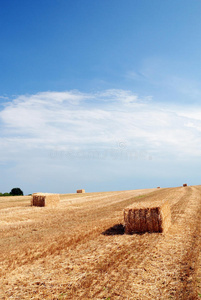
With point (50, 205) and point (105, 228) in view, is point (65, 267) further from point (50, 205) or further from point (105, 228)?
point (50, 205)

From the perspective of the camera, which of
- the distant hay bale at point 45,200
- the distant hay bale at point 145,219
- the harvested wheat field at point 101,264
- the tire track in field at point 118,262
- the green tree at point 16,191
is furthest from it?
the green tree at point 16,191

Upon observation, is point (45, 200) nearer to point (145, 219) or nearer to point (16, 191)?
point (145, 219)

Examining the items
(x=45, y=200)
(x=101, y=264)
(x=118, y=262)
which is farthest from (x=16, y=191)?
(x=118, y=262)

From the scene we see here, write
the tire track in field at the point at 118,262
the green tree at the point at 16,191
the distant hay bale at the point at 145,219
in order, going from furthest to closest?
the green tree at the point at 16,191 < the distant hay bale at the point at 145,219 < the tire track in field at the point at 118,262

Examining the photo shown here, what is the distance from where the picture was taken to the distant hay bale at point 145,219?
11.6m

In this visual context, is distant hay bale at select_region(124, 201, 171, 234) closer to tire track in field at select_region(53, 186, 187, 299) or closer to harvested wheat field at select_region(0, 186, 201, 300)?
harvested wheat field at select_region(0, 186, 201, 300)

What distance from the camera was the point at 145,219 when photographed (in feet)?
38.7

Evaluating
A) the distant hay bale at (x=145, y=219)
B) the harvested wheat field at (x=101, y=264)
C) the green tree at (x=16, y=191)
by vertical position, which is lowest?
the harvested wheat field at (x=101, y=264)

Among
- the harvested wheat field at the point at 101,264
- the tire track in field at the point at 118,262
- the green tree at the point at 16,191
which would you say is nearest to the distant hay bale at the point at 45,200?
the harvested wheat field at the point at 101,264

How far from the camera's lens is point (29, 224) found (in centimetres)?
1567

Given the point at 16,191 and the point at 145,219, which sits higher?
the point at 16,191

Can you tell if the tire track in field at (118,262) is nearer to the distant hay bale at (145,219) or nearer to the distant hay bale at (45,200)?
the distant hay bale at (145,219)

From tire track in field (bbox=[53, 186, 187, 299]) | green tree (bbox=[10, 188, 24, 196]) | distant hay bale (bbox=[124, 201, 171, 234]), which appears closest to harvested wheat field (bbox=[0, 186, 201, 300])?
tire track in field (bbox=[53, 186, 187, 299])

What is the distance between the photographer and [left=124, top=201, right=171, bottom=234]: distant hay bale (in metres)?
11.6
